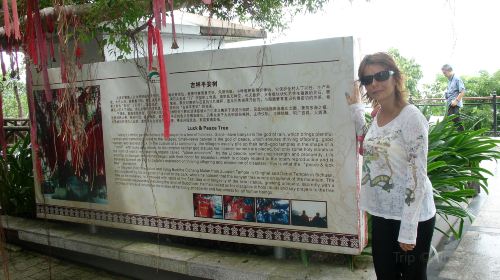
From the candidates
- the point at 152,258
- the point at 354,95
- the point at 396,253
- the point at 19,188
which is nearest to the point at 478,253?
the point at 396,253

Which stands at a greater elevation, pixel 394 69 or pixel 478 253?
pixel 394 69

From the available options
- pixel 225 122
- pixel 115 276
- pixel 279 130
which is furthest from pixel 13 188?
pixel 279 130

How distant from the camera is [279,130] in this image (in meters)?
3.12

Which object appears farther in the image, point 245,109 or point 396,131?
point 245,109

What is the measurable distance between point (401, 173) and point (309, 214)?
1007 millimetres

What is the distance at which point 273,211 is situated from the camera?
3221mm

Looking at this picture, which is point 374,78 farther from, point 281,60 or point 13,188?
point 13,188

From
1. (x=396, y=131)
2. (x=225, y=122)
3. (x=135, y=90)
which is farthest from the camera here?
(x=135, y=90)

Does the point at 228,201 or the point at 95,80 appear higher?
the point at 95,80

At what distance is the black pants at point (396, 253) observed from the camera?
88.3 inches

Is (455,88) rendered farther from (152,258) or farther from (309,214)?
(152,258)

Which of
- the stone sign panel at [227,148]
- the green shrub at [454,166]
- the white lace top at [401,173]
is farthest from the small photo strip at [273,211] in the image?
the green shrub at [454,166]

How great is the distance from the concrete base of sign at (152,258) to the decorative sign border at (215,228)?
0.21 m

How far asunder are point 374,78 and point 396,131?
1.04 feet
